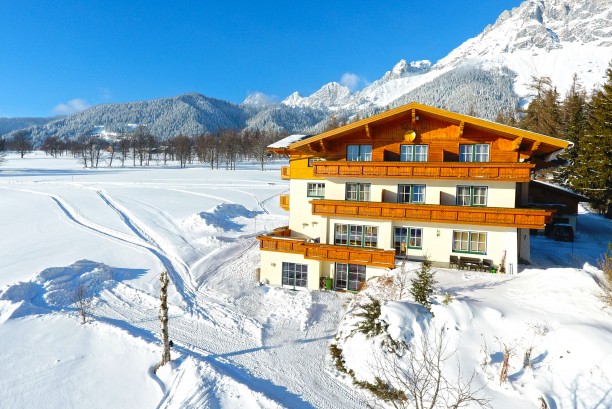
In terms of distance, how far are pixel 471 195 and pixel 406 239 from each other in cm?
437

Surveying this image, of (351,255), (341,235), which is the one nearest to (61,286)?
(341,235)

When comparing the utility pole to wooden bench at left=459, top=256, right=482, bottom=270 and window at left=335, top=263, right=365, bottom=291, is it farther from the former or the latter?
wooden bench at left=459, top=256, right=482, bottom=270

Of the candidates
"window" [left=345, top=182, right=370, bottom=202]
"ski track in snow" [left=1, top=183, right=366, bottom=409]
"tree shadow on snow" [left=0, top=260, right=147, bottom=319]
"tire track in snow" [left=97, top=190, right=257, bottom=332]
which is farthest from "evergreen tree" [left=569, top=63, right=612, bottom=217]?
"tree shadow on snow" [left=0, top=260, right=147, bottom=319]

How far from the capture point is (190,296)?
19.1 meters

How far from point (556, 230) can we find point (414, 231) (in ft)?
51.5

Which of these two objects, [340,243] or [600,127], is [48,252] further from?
[600,127]

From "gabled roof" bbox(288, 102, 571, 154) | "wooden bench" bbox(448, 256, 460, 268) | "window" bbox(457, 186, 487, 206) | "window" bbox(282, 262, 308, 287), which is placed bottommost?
"window" bbox(282, 262, 308, 287)

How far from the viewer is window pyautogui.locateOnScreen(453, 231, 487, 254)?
18.0 m

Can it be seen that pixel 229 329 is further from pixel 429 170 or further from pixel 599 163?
pixel 599 163

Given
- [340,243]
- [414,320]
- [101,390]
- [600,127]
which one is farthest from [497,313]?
[600,127]

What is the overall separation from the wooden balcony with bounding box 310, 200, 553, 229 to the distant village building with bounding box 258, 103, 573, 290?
5 cm

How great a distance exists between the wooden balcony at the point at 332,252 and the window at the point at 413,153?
19.4 ft

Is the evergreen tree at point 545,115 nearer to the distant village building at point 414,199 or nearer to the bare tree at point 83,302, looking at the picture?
the distant village building at point 414,199

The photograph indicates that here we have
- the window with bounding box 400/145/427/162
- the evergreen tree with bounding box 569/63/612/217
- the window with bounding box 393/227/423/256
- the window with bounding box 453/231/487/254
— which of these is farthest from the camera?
the evergreen tree with bounding box 569/63/612/217
